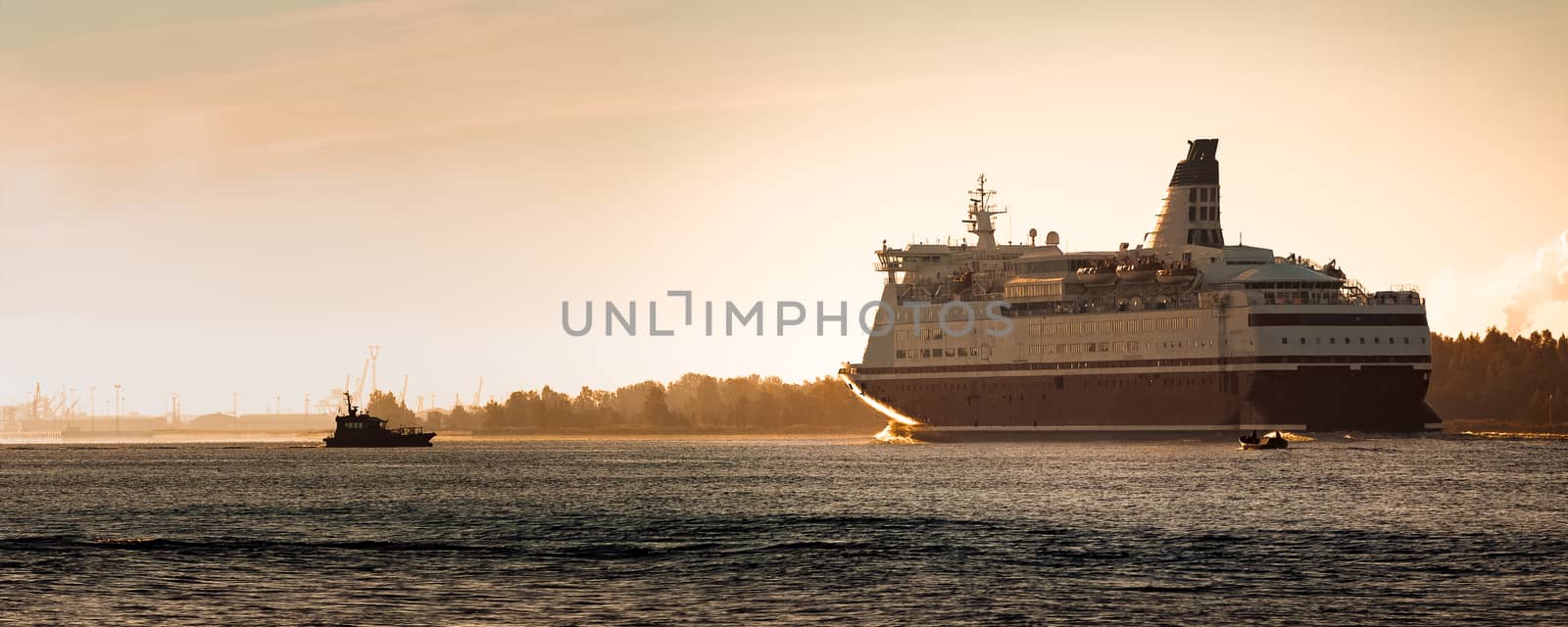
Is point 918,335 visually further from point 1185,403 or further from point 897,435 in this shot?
point 1185,403

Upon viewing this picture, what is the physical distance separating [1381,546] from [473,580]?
30.5 metres

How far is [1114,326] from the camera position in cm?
16112

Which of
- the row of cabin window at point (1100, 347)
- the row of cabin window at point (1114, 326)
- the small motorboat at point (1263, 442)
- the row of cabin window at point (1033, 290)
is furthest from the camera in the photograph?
the row of cabin window at point (1033, 290)

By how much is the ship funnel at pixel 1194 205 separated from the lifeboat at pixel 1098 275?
5.59 meters

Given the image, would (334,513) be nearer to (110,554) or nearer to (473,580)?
(110,554)

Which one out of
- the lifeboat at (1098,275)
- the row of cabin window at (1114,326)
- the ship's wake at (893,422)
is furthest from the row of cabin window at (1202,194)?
the ship's wake at (893,422)

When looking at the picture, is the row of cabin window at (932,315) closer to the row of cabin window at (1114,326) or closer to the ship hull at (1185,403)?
the ship hull at (1185,403)

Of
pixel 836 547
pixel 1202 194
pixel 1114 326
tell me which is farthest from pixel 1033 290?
pixel 836 547

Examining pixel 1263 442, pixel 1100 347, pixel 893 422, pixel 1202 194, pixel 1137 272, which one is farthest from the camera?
pixel 893 422

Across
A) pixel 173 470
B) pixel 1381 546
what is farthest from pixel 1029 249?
pixel 1381 546

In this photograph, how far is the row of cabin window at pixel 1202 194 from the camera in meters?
171

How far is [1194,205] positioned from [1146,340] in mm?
18157

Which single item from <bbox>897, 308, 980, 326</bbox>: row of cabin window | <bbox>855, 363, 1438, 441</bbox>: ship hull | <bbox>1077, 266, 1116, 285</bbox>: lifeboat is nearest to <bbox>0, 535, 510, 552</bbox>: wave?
<bbox>855, 363, 1438, 441</bbox>: ship hull

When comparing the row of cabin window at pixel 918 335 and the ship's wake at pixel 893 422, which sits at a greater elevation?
the row of cabin window at pixel 918 335
